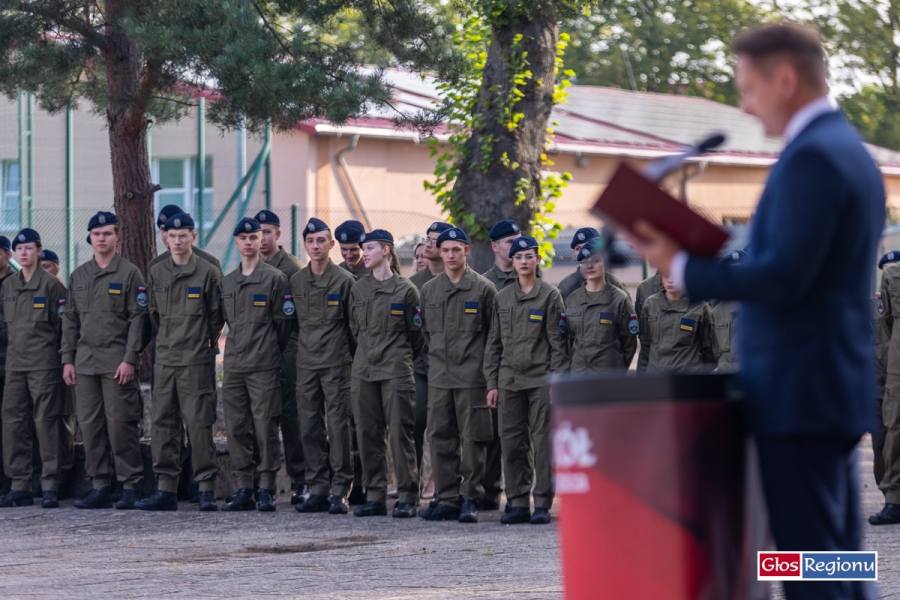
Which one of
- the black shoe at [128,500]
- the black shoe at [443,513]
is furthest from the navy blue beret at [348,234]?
the black shoe at [128,500]

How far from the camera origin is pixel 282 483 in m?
10.9

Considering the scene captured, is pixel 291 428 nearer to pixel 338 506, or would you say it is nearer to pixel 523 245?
pixel 338 506

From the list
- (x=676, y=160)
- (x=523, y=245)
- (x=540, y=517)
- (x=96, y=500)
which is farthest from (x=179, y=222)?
(x=676, y=160)

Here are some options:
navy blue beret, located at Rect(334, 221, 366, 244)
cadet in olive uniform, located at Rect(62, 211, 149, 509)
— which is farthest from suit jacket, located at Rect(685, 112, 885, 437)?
navy blue beret, located at Rect(334, 221, 366, 244)

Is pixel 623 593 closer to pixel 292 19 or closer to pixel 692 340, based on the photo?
pixel 692 340

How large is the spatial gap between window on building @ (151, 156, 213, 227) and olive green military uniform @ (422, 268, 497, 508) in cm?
1248

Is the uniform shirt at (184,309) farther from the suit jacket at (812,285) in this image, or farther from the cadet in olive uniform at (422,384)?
the suit jacket at (812,285)

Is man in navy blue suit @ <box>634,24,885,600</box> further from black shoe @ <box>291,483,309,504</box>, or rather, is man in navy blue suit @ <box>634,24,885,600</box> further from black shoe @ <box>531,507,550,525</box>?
black shoe @ <box>291,483,309,504</box>

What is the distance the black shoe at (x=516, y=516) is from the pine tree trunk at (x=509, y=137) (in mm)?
4158

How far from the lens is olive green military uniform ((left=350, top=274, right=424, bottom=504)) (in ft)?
31.6

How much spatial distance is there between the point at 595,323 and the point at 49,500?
472cm

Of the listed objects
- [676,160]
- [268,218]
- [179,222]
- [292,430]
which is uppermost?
[268,218]

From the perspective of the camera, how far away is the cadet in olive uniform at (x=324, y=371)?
10.0m

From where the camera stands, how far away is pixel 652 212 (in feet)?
9.19
